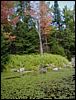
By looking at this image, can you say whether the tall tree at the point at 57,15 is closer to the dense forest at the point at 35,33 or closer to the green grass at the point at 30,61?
the dense forest at the point at 35,33

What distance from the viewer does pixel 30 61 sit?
23.2 meters

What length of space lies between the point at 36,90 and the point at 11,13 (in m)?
12.9

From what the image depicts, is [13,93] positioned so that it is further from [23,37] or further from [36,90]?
[23,37]

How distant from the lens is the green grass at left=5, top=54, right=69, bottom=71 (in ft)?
71.1

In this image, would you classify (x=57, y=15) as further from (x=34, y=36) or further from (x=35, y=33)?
(x=34, y=36)

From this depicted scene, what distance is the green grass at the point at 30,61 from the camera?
853 inches

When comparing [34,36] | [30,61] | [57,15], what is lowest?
[30,61]

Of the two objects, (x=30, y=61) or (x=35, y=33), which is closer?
(x=30, y=61)

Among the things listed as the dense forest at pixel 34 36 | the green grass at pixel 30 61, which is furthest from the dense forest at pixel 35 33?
the green grass at pixel 30 61

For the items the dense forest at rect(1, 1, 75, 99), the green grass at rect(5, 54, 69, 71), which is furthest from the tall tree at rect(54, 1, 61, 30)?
the green grass at rect(5, 54, 69, 71)

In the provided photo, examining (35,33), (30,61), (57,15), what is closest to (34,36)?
(35,33)

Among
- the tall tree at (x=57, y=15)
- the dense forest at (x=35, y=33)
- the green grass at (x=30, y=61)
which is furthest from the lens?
the tall tree at (x=57, y=15)

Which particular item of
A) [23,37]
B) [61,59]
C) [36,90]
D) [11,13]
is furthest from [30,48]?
[36,90]

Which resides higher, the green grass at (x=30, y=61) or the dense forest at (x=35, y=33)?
the dense forest at (x=35, y=33)
